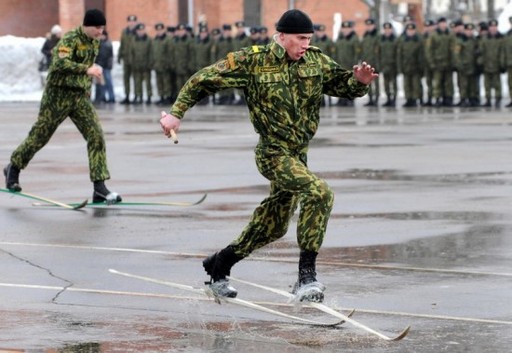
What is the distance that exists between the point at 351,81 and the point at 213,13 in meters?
48.8

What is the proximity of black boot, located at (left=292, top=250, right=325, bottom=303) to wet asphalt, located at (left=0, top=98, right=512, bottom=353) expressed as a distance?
0.18 metres

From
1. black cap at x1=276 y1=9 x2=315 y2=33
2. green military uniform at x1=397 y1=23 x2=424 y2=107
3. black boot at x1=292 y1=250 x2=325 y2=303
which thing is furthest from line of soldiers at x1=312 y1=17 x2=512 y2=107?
black boot at x1=292 y1=250 x2=325 y2=303

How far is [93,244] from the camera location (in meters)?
12.8

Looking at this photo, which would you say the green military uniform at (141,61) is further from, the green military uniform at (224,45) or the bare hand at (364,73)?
the bare hand at (364,73)

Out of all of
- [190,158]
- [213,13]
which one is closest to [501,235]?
[190,158]

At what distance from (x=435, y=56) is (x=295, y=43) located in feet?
89.0

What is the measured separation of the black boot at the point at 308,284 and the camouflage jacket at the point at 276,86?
0.67 m

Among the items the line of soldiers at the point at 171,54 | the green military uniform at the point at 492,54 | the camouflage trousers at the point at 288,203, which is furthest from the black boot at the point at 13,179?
the line of soldiers at the point at 171,54

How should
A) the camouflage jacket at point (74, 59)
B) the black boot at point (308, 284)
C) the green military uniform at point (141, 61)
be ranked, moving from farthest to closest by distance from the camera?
the green military uniform at point (141, 61) → the camouflage jacket at point (74, 59) → the black boot at point (308, 284)

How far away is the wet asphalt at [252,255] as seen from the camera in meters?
8.81

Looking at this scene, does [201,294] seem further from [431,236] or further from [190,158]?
[190,158]

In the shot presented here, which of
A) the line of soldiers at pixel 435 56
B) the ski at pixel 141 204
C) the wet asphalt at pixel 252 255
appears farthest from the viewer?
the line of soldiers at pixel 435 56

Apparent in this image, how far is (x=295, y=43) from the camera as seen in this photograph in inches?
362

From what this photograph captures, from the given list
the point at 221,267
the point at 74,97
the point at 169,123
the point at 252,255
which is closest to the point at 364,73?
the point at 169,123
